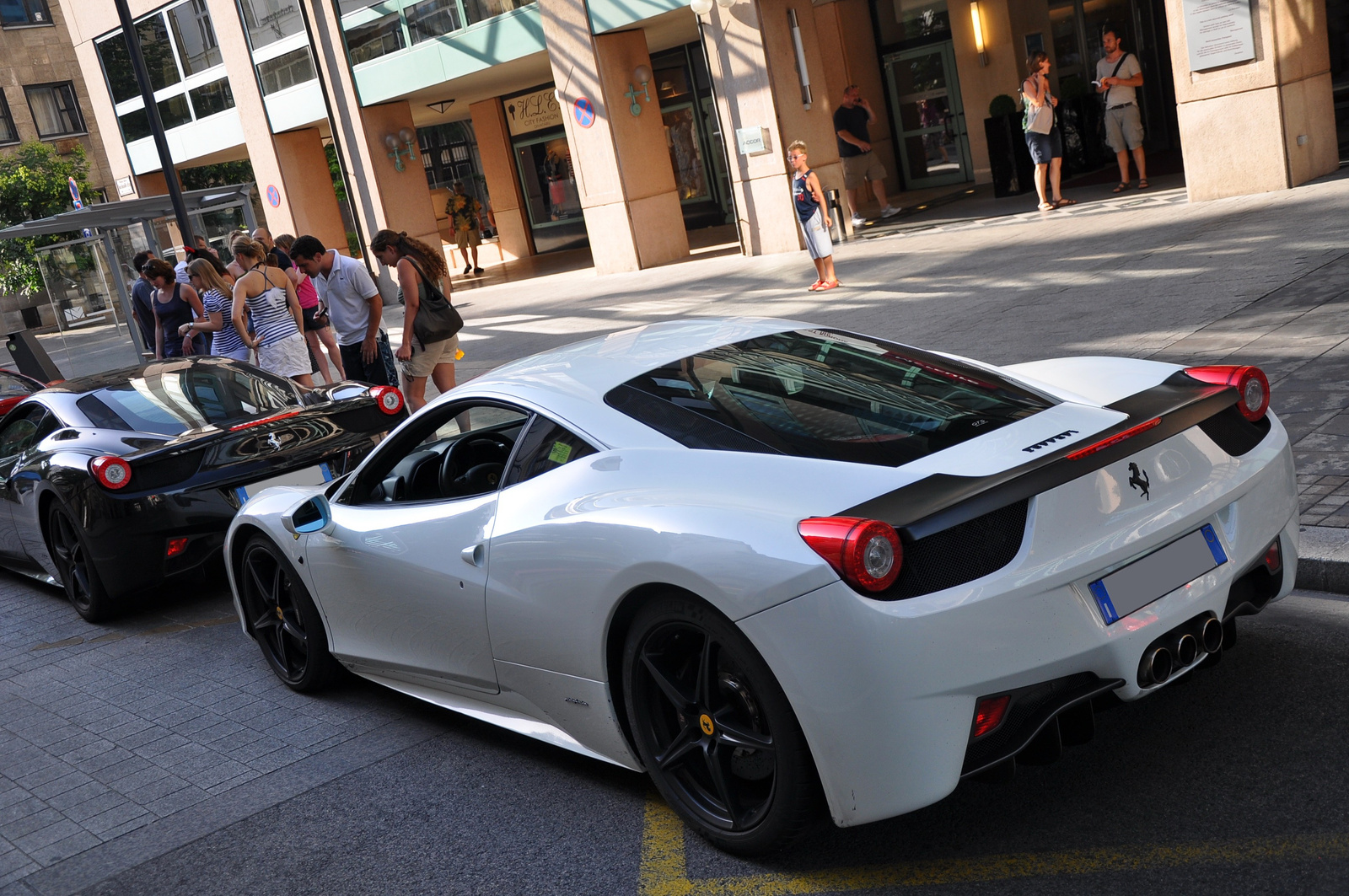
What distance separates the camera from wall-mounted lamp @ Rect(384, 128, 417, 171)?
23.3m

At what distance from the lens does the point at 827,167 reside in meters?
17.9

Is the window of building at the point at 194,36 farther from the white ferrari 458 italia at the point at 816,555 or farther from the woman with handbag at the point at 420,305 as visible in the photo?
the white ferrari 458 italia at the point at 816,555

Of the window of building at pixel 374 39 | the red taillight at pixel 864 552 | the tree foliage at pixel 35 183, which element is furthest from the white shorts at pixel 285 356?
the tree foliage at pixel 35 183

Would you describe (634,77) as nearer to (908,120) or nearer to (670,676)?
(908,120)

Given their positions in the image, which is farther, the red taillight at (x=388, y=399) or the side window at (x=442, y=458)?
the red taillight at (x=388, y=399)

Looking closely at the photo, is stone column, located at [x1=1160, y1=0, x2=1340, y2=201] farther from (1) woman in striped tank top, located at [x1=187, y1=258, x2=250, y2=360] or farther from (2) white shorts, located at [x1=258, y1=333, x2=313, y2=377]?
(1) woman in striped tank top, located at [x1=187, y1=258, x2=250, y2=360]

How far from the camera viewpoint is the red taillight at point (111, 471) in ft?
21.2

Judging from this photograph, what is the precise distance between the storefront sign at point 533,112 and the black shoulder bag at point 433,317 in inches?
760

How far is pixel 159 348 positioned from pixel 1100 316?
8.51 meters

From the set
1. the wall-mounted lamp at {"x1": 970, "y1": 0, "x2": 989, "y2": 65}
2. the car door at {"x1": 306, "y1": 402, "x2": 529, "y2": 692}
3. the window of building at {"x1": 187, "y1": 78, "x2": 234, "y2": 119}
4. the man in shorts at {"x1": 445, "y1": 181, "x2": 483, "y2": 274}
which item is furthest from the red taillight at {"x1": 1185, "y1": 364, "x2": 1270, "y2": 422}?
the window of building at {"x1": 187, "y1": 78, "x2": 234, "y2": 119}

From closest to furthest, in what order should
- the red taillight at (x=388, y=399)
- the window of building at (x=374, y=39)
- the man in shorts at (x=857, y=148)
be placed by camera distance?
1. the red taillight at (x=388, y=399)
2. the man in shorts at (x=857, y=148)
3. the window of building at (x=374, y=39)

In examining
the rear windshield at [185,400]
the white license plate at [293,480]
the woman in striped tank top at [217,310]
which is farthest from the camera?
the woman in striped tank top at [217,310]

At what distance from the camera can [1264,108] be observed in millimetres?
13148

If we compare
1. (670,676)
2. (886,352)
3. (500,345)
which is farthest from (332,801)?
(500,345)
